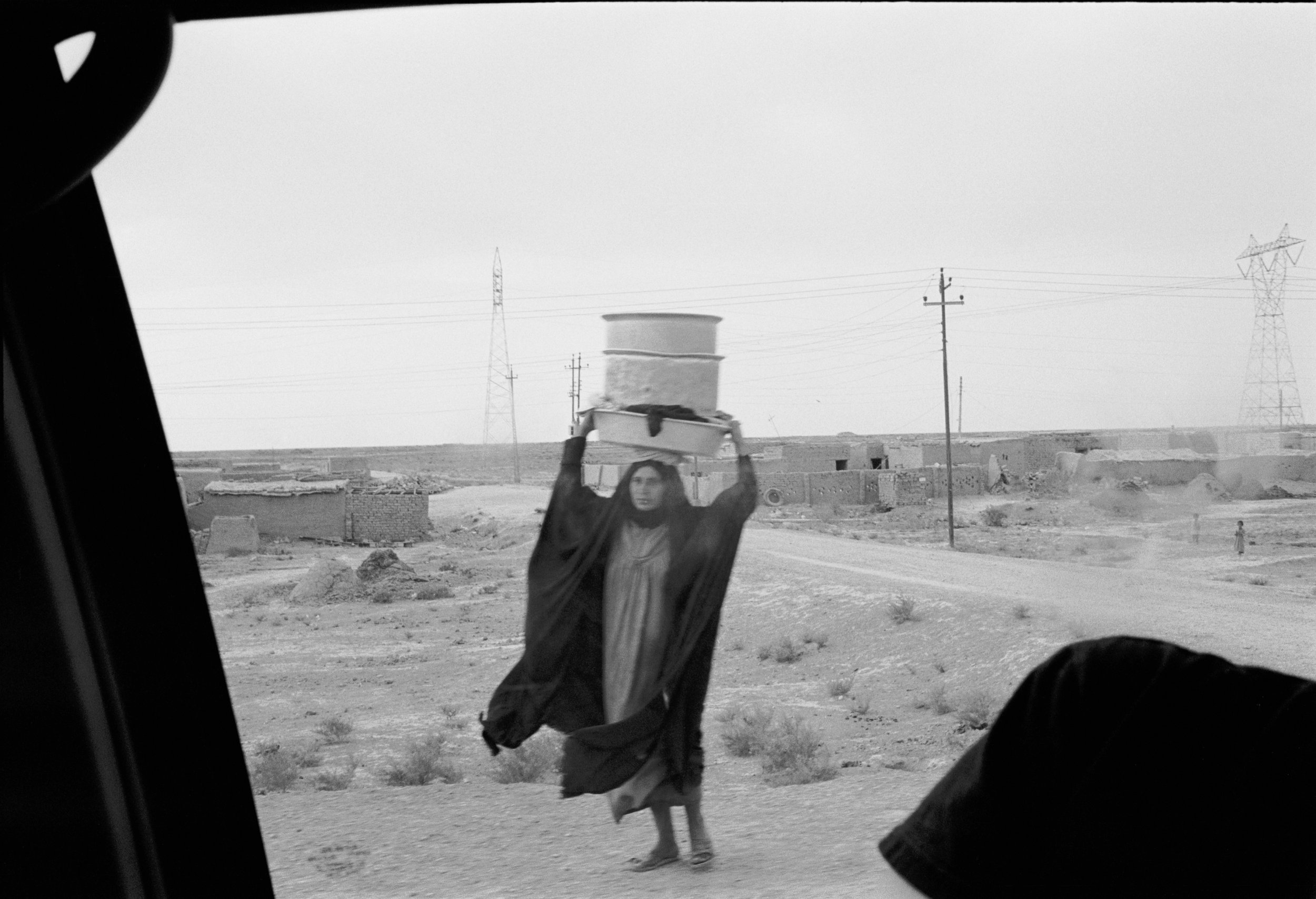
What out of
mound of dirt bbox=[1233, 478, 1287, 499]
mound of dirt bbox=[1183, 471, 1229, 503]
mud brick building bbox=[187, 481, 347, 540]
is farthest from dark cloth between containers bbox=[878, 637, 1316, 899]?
mud brick building bbox=[187, 481, 347, 540]

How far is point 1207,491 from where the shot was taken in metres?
12.5

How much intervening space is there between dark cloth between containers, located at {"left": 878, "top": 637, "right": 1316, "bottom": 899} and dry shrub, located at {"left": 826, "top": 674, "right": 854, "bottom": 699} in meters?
Answer: 10.0

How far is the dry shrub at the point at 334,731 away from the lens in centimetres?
895

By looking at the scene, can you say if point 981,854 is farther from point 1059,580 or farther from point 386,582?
point 386,582

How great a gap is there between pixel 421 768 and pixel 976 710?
413cm

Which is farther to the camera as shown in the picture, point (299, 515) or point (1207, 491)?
point (299, 515)

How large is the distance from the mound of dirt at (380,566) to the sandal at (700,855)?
1092 cm

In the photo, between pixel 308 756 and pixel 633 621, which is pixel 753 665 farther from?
pixel 633 621

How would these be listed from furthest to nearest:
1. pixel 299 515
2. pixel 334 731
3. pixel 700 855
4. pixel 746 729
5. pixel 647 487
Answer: pixel 299 515 → pixel 746 729 → pixel 334 731 → pixel 700 855 → pixel 647 487

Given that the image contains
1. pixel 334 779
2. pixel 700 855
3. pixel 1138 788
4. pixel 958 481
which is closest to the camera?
pixel 1138 788

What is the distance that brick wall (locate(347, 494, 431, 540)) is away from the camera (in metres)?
18.3

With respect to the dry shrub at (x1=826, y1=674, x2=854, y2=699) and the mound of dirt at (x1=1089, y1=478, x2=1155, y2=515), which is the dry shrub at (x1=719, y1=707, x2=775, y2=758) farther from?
the mound of dirt at (x1=1089, y1=478, x2=1155, y2=515)

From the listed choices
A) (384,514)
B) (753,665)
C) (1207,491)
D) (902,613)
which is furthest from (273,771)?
(384,514)

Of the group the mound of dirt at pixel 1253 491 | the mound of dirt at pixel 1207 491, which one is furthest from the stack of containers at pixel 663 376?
the mound of dirt at pixel 1207 491
